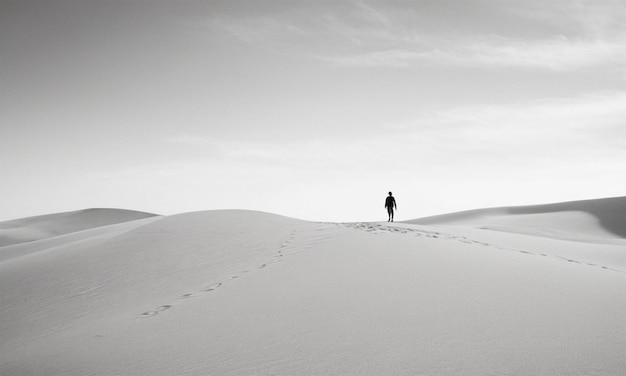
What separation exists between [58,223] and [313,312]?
4309 cm

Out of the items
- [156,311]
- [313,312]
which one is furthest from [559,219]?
[156,311]

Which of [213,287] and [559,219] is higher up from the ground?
[559,219]

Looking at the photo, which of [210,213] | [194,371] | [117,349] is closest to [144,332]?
[117,349]

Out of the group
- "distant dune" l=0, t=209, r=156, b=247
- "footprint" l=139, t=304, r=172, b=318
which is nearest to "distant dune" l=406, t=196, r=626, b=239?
"footprint" l=139, t=304, r=172, b=318

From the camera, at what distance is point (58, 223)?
131 feet

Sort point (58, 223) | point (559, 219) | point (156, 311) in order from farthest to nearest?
point (58, 223)
point (559, 219)
point (156, 311)

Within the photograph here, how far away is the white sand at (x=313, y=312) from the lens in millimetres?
3082

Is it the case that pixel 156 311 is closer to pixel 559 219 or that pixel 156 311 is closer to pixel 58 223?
pixel 559 219

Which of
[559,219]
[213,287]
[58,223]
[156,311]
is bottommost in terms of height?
[156,311]

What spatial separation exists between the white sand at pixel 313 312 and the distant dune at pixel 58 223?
31.4 metres

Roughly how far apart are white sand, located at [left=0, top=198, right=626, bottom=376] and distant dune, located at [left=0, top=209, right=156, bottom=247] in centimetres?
3144

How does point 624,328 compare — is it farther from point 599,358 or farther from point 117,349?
point 117,349

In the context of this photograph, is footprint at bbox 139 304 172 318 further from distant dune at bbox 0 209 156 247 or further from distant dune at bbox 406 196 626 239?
distant dune at bbox 0 209 156 247

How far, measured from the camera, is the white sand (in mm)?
3082
